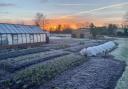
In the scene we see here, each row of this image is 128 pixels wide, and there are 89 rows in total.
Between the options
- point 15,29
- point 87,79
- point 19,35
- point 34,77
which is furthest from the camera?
point 15,29

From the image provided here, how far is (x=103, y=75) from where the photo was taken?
52.7 ft

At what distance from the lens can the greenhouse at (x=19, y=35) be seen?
3131cm

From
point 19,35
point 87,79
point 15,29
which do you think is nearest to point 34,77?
point 87,79

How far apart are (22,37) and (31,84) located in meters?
22.5

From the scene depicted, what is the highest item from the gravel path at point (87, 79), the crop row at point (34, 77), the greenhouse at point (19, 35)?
the greenhouse at point (19, 35)

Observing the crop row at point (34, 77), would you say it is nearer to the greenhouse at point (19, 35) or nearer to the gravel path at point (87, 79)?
the gravel path at point (87, 79)

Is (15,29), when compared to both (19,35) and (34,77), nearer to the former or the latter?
(19,35)

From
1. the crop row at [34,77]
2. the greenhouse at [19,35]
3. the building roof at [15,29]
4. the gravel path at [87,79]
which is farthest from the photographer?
the building roof at [15,29]

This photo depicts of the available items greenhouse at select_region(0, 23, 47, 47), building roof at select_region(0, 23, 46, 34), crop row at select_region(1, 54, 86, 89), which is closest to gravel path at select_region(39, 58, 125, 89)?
crop row at select_region(1, 54, 86, 89)

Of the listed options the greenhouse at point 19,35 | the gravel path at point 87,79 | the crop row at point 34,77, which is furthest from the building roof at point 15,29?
the gravel path at point 87,79

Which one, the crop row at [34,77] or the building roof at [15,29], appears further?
the building roof at [15,29]

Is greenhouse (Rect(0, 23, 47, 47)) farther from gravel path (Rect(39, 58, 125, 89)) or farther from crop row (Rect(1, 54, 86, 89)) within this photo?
gravel path (Rect(39, 58, 125, 89))

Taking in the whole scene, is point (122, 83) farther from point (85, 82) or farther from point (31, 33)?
point (31, 33)

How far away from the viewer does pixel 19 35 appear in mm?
34344
